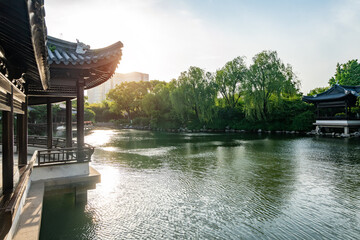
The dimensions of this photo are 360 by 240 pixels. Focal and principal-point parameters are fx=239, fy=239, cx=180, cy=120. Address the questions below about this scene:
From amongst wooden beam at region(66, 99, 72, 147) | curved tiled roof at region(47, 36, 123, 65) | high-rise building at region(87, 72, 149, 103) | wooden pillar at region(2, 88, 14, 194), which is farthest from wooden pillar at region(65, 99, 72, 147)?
high-rise building at region(87, 72, 149, 103)

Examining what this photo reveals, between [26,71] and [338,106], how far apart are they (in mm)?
23474

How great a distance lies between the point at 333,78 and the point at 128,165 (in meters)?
37.4

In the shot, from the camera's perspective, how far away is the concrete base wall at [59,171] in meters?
5.26

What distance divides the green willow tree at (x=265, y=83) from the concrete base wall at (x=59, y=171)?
21.6 metres

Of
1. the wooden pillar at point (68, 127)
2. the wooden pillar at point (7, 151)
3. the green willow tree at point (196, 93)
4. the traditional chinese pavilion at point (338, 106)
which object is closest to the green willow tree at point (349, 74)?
the traditional chinese pavilion at point (338, 106)

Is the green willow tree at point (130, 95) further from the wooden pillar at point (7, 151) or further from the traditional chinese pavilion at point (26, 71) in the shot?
the wooden pillar at point (7, 151)

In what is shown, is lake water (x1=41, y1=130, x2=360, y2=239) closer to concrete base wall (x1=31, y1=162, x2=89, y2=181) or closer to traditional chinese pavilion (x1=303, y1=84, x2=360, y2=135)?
concrete base wall (x1=31, y1=162, x2=89, y2=181)

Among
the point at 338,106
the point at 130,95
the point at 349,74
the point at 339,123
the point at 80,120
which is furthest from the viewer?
the point at 130,95

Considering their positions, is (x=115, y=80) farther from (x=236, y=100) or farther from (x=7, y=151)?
(x=7, y=151)

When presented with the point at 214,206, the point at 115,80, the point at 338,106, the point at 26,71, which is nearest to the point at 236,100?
the point at 338,106

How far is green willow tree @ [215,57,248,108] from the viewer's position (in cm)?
2730

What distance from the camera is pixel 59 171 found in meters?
5.47

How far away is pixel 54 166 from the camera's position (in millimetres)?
5422

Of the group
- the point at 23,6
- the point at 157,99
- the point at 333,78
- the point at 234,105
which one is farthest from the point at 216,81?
the point at 23,6
